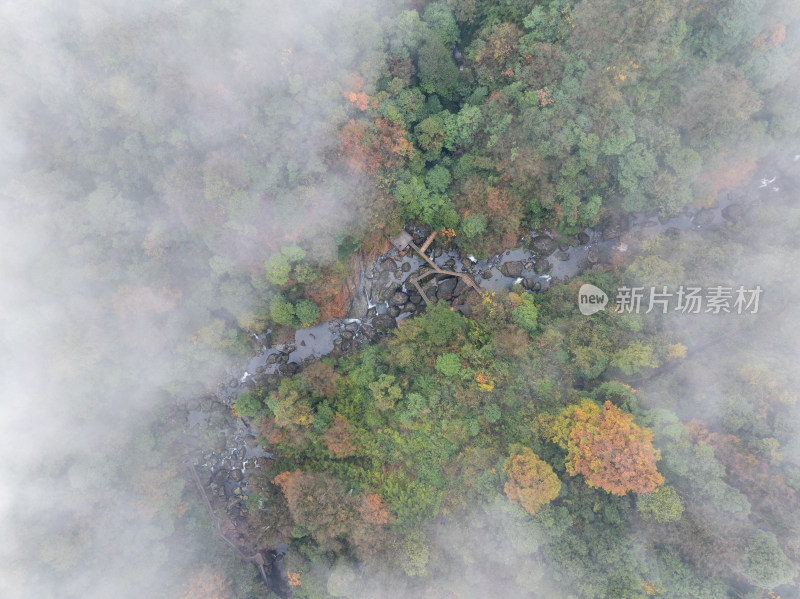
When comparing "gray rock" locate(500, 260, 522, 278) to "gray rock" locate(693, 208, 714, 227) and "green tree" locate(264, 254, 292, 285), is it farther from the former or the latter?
"green tree" locate(264, 254, 292, 285)

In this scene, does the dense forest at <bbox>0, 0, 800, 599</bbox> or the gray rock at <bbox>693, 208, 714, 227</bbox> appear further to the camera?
the gray rock at <bbox>693, 208, 714, 227</bbox>

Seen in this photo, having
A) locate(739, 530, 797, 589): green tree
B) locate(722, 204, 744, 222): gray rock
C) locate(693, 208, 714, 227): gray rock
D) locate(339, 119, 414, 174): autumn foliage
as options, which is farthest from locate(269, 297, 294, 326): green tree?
locate(722, 204, 744, 222): gray rock

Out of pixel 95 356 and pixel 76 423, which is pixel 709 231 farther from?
pixel 76 423

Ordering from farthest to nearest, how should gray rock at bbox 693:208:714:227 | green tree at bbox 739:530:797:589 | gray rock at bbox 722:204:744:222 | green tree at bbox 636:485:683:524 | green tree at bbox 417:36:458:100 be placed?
gray rock at bbox 693:208:714:227 < gray rock at bbox 722:204:744:222 < green tree at bbox 417:36:458:100 < green tree at bbox 636:485:683:524 < green tree at bbox 739:530:797:589

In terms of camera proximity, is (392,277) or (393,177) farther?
(392,277)

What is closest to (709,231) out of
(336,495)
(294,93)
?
(294,93)

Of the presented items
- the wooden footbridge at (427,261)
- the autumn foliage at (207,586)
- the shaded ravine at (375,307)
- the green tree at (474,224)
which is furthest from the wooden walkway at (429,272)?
the autumn foliage at (207,586)

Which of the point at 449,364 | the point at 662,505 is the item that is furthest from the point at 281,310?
the point at 662,505
